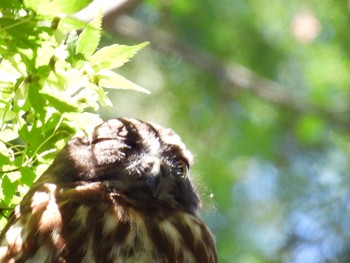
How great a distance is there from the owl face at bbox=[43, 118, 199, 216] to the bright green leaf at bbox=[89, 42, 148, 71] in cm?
42

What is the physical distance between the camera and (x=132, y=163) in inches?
103

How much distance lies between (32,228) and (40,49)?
44cm

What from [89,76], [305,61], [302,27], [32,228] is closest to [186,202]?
[32,228]

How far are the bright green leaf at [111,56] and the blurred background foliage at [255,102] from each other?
3188 millimetres

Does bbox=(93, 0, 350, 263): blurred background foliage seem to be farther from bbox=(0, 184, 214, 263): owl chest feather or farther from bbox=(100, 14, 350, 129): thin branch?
bbox=(0, 184, 214, 263): owl chest feather

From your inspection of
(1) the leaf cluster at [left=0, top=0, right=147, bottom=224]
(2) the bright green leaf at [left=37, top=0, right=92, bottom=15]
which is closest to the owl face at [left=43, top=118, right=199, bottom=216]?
(1) the leaf cluster at [left=0, top=0, right=147, bottom=224]

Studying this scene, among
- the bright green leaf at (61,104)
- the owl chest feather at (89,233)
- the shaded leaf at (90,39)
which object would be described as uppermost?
the shaded leaf at (90,39)

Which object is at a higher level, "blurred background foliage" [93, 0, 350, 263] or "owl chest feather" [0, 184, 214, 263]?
"owl chest feather" [0, 184, 214, 263]

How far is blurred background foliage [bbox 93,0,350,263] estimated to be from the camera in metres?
5.39

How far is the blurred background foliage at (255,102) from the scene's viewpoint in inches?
→ 212

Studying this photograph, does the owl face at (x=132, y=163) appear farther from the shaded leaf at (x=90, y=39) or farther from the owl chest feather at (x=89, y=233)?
the shaded leaf at (x=90, y=39)

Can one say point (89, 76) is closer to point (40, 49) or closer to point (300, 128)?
point (40, 49)

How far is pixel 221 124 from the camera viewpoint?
554 centimetres

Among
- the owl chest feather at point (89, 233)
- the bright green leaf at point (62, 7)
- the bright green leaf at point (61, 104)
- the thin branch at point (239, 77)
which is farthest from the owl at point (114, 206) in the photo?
the thin branch at point (239, 77)
